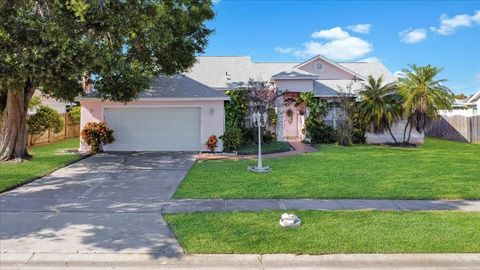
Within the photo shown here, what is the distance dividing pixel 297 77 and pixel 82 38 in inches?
525

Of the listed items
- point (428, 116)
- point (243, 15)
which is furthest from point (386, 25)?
point (243, 15)

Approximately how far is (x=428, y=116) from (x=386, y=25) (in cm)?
540

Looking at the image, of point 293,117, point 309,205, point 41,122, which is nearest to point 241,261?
point 309,205

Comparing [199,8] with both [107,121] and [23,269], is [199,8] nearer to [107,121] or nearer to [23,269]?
[107,121]

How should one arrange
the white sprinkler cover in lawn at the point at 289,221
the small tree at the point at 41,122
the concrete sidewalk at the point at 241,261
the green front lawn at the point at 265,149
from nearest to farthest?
the concrete sidewalk at the point at 241,261 → the white sprinkler cover in lawn at the point at 289,221 → the green front lawn at the point at 265,149 → the small tree at the point at 41,122

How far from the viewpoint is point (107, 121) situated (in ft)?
57.0

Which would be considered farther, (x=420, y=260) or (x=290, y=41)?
(x=290, y=41)

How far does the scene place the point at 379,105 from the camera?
65.5ft

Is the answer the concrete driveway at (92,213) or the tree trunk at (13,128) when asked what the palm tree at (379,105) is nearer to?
the concrete driveway at (92,213)

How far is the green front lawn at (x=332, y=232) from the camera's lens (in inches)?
205

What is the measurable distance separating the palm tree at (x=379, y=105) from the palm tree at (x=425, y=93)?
69 cm

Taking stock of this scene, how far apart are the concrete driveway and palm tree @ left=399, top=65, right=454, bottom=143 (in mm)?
13330

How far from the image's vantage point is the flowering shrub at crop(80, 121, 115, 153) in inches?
645

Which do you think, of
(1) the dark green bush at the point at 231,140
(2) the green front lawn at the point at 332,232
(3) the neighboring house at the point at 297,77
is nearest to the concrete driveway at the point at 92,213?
(2) the green front lawn at the point at 332,232
